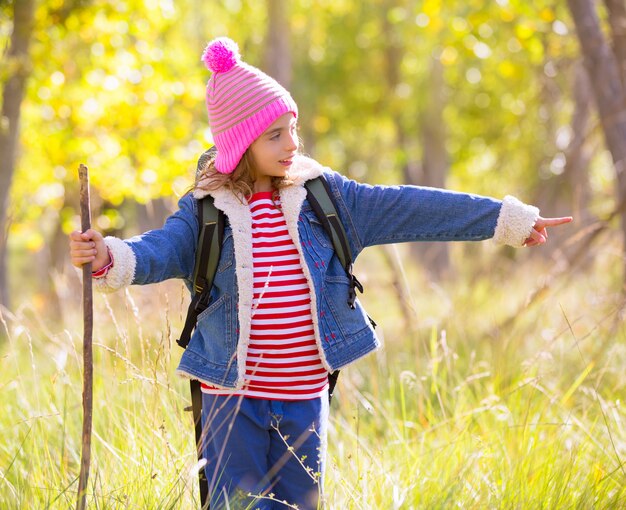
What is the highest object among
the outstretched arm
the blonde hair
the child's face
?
the child's face

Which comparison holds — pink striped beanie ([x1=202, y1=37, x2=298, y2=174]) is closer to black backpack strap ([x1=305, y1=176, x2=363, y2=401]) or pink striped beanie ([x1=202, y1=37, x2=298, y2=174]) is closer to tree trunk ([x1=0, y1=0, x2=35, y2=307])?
black backpack strap ([x1=305, y1=176, x2=363, y2=401])

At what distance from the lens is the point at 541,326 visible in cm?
554

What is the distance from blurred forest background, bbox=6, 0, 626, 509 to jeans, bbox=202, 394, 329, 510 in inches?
4.5

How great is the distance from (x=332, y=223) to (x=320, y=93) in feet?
51.1

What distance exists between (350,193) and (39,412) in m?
1.55

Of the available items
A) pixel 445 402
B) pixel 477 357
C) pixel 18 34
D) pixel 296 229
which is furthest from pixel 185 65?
pixel 296 229

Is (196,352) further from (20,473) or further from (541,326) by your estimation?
(541,326)

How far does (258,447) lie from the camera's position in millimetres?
2611

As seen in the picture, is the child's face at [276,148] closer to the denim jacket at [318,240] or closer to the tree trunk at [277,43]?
the denim jacket at [318,240]

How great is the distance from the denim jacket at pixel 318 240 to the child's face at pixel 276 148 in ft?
0.25

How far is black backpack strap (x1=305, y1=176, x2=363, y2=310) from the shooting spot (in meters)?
2.66

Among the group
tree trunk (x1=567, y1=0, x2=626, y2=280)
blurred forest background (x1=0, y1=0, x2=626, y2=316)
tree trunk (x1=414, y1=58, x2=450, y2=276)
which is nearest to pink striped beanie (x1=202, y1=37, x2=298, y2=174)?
blurred forest background (x1=0, y1=0, x2=626, y2=316)

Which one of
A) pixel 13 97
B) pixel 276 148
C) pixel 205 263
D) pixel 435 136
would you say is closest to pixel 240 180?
pixel 276 148

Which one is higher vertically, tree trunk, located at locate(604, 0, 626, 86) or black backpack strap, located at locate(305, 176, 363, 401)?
tree trunk, located at locate(604, 0, 626, 86)
